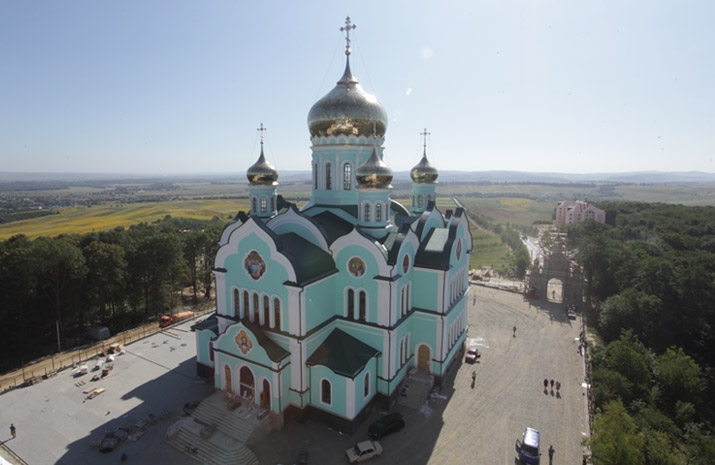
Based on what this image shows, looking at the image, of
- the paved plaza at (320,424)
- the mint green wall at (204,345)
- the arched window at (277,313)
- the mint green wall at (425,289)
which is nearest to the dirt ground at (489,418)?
the paved plaza at (320,424)

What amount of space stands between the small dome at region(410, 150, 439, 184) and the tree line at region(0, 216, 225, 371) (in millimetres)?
18876

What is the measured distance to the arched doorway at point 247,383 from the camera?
16.3 metres

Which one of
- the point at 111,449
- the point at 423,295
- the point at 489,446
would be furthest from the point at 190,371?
the point at 489,446

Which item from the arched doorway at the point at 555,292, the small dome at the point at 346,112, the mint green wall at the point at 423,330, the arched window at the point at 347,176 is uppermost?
the small dome at the point at 346,112

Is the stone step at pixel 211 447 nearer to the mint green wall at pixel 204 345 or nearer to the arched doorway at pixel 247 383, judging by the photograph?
the arched doorway at pixel 247 383

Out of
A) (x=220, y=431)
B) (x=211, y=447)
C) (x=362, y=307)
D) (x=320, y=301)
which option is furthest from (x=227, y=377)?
(x=362, y=307)

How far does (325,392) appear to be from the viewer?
16.0 meters

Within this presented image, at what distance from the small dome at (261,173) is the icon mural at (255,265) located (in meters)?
5.21

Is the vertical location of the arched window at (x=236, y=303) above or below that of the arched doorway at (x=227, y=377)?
above

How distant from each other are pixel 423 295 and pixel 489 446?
6.70 m

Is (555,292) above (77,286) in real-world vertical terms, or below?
below

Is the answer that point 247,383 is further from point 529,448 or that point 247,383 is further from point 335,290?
point 529,448

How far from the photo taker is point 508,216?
107 m

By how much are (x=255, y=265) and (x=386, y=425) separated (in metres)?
8.38
